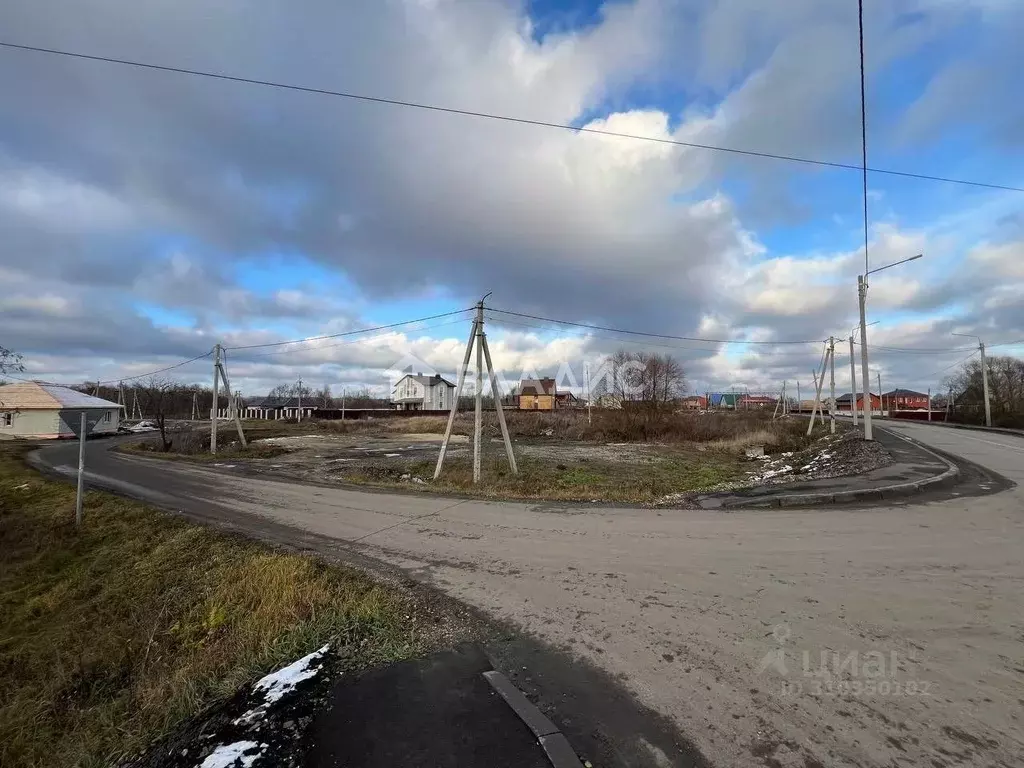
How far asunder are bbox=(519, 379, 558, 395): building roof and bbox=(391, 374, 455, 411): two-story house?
16.0m

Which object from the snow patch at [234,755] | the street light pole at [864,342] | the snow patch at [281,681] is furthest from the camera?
the street light pole at [864,342]

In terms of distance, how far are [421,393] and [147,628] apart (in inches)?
3245

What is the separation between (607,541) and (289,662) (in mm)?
4651

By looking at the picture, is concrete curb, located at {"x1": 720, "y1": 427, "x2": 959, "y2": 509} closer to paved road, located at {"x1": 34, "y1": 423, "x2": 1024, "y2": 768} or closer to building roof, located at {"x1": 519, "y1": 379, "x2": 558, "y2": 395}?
paved road, located at {"x1": 34, "y1": 423, "x2": 1024, "y2": 768}

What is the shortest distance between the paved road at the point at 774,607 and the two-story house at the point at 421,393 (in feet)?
256

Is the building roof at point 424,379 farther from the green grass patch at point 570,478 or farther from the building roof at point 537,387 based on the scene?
the green grass patch at point 570,478

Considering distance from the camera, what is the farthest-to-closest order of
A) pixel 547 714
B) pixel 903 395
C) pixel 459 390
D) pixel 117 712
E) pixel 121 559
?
pixel 903 395
pixel 459 390
pixel 121 559
pixel 117 712
pixel 547 714

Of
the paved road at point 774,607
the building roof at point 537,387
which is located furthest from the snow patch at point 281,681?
the building roof at point 537,387

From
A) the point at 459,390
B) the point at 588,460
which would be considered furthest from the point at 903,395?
the point at 459,390

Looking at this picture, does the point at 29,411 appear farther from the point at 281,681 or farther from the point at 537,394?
the point at 537,394

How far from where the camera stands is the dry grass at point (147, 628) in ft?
13.7

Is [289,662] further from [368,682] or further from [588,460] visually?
[588,460]

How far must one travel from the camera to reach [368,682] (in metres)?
3.61

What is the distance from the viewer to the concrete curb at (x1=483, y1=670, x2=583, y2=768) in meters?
2.67
